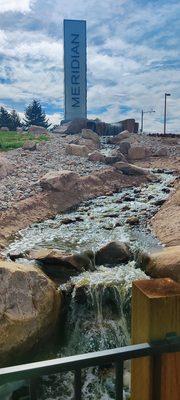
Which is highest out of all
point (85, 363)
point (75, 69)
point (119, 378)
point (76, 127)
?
point (75, 69)

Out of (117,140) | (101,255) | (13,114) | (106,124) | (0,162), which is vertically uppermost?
(13,114)

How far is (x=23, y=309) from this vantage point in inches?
217

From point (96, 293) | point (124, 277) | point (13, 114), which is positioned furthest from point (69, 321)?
point (13, 114)

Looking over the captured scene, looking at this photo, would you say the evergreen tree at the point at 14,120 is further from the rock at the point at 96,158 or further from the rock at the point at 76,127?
the rock at the point at 96,158

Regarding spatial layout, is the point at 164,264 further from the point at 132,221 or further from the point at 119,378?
the point at 119,378

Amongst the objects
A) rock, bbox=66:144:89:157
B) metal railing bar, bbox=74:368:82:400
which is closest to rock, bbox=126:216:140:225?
metal railing bar, bbox=74:368:82:400

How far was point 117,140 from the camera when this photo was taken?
107ft

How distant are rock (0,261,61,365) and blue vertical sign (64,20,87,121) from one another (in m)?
44.8

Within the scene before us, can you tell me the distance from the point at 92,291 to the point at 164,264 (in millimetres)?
1571

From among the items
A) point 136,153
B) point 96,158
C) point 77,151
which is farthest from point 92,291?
point 136,153

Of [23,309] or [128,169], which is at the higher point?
[128,169]

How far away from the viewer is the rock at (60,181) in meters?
15.4

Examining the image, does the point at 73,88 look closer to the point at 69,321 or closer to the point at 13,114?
the point at 13,114

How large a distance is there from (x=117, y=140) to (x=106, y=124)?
948cm
